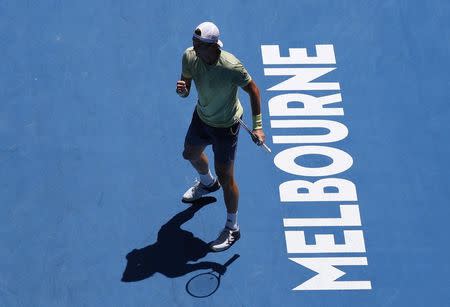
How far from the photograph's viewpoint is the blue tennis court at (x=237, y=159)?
A: 7773 millimetres

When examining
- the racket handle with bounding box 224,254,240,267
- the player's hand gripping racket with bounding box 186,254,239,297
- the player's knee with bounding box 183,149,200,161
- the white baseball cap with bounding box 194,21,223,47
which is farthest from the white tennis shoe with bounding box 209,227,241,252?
the white baseball cap with bounding box 194,21,223,47

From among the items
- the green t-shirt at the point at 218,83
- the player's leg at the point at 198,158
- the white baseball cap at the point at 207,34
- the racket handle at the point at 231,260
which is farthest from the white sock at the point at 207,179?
the white baseball cap at the point at 207,34

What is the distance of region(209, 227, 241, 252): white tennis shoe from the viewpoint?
26.2 ft

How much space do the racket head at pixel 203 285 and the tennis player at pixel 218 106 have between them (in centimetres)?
31

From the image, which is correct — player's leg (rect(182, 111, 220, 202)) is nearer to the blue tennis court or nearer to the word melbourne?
the blue tennis court

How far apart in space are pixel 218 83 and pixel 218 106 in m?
0.25

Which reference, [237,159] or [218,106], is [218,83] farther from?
[237,159]

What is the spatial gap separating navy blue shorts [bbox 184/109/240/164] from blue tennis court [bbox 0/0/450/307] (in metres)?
0.91

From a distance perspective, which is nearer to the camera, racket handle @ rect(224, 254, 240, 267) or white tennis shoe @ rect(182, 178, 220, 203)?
racket handle @ rect(224, 254, 240, 267)

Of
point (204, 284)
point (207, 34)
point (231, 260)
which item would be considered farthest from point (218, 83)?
point (204, 284)

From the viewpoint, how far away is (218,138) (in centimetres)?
752

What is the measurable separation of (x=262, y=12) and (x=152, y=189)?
2.92 meters

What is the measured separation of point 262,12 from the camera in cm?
1005

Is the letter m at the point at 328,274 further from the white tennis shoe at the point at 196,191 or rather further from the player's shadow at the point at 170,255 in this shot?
the white tennis shoe at the point at 196,191
